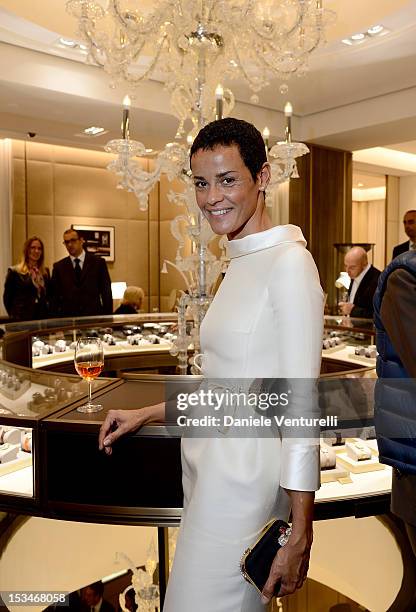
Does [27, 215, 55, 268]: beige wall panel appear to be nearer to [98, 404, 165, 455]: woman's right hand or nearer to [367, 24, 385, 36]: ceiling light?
[367, 24, 385, 36]: ceiling light

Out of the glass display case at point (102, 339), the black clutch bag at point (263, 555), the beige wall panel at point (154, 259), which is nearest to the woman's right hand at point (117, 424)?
the black clutch bag at point (263, 555)

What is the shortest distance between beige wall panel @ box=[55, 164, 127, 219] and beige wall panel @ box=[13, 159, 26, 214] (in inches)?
20.9

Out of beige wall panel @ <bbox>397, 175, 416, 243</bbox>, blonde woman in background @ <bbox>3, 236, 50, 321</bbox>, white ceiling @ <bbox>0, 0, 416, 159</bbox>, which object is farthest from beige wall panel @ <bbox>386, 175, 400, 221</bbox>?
blonde woman in background @ <bbox>3, 236, 50, 321</bbox>

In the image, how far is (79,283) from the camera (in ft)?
16.9

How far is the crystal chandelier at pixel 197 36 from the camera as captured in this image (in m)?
2.99

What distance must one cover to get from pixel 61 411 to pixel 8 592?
877 mm

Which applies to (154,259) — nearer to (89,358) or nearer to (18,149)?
(18,149)

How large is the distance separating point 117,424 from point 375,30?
444 cm

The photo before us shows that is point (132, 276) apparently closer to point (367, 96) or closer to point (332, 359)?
point (367, 96)

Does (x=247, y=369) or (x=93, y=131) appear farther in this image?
(x=93, y=131)

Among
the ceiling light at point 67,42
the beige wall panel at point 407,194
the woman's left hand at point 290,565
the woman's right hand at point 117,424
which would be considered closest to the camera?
the woman's left hand at point 290,565

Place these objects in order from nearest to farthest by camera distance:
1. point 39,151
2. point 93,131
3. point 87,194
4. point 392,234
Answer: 1. point 93,131
2. point 39,151
3. point 87,194
4. point 392,234

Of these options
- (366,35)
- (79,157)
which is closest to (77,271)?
(366,35)

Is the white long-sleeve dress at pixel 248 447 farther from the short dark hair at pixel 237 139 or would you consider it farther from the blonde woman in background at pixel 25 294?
the blonde woman in background at pixel 25 294
